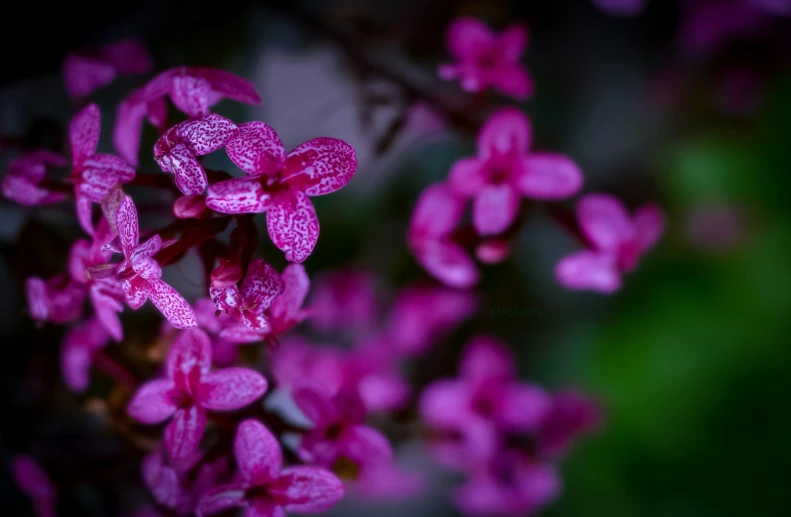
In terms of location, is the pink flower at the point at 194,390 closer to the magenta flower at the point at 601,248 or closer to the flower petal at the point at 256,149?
the flower petal at the point at 256,149

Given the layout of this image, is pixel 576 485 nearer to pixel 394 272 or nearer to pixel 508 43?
pixel 394 272

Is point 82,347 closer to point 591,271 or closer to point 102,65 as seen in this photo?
point 102,65

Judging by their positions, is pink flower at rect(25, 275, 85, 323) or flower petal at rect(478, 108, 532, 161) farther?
flower petal at rect(478, 108, 532, 161)

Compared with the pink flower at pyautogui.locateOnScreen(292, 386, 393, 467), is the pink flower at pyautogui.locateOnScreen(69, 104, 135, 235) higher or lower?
higher

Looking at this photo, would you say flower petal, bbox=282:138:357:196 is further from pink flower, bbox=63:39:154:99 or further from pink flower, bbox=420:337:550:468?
pink flower, bbox=420:337:550:468

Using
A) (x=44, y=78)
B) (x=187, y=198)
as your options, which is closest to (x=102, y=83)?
(x=44, y=78)

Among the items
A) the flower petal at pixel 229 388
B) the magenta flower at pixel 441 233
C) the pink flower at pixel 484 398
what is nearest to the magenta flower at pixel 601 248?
the magenta flower at pixel 441 233

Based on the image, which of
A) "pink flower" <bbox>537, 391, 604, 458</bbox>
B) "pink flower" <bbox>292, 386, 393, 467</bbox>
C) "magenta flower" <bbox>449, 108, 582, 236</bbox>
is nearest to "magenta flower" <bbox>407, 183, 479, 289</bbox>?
"magenta flower" <bbox>449, 108, 582, 236</bbox>
